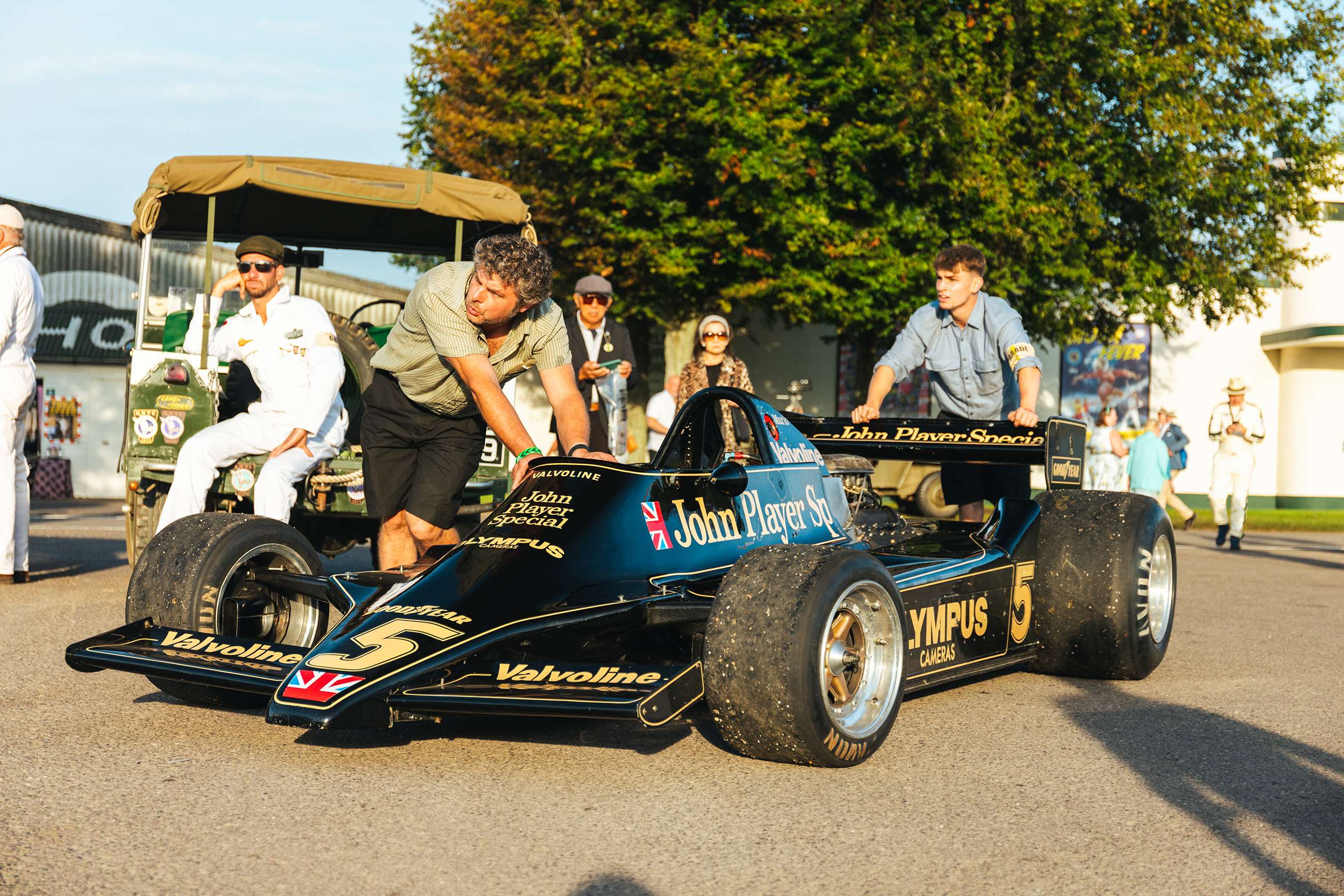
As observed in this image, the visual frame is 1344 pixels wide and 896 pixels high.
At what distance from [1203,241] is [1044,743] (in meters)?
19.9

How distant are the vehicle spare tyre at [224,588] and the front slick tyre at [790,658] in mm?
1421

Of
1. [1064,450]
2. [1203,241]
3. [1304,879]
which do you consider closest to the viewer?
[1304,879]

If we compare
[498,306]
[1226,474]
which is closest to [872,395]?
[498,306]

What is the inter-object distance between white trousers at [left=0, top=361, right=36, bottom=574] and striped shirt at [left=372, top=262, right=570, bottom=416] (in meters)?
3.68

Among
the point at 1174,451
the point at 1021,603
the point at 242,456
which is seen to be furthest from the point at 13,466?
the point at 1174,451

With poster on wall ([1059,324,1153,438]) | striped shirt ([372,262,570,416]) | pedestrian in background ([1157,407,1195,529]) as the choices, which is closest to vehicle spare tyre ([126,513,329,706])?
striped shirt ([372,262,570,416])

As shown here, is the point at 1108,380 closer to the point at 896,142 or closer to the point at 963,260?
the point at 896,142

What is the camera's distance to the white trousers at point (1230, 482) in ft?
50.4

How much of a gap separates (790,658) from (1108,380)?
92.6 ft

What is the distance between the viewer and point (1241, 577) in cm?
1118

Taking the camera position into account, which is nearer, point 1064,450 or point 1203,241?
point 1064,450

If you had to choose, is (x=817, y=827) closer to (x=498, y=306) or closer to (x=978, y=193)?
(x=498, y=306)

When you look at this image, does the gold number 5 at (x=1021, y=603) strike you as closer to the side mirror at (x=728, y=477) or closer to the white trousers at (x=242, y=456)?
the side mirror at (x=728, y=477)

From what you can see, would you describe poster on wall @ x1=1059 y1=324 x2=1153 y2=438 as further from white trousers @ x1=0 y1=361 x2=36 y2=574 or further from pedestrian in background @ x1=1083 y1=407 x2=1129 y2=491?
white trousers @ x1=0 y1=361 x2=36 y2=574
